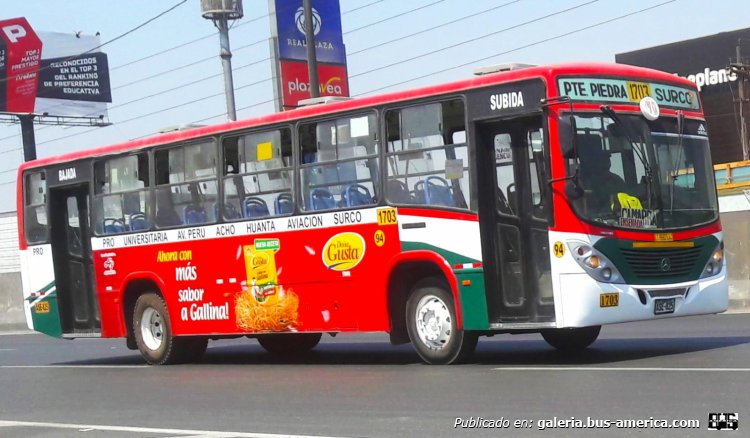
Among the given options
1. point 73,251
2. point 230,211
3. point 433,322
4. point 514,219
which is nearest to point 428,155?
point 514,219

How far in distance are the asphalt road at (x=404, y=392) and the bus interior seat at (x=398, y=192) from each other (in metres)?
1.81

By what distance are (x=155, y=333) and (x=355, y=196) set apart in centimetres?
494

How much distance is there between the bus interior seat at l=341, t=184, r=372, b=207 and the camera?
1484 centimetres

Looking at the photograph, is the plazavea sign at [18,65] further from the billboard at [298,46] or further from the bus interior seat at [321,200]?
the bus interior seat at [321,200]

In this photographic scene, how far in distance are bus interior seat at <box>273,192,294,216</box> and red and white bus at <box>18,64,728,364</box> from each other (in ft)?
0.07

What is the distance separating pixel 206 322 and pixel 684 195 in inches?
267

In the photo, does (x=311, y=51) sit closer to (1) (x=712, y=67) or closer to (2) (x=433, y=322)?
(2) (x=433, y=322)

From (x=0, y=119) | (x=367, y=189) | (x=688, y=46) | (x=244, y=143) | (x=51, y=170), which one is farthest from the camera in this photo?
(x=0, y=119)

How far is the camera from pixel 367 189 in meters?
14.8

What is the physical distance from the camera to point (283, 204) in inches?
630

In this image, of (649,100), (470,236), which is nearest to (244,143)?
(470,236)

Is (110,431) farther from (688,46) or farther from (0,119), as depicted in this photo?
(0,119)

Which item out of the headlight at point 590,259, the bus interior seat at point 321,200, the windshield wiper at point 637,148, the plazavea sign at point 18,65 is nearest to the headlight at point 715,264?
the windshield wiper at point 637,148

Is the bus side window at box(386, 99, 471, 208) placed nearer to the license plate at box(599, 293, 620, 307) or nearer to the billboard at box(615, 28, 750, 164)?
the license plate at box(599, 293, 620, 307)
